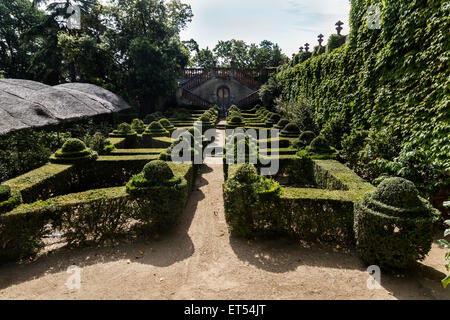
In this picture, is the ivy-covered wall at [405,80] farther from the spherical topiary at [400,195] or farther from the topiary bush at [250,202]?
the topiary bush at [250,202]

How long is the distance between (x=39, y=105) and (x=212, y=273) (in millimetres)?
12747

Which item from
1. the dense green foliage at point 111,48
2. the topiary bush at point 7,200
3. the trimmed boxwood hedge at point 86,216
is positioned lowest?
the trimmed boxwood hedge at point 86,216

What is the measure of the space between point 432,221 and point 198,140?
27.5 ft

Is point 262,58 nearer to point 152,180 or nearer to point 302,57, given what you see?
point 302,57

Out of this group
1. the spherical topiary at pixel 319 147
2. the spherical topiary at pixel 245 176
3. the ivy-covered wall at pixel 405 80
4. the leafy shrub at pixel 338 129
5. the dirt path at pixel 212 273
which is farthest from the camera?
the leafy shrub at pixel 338 129

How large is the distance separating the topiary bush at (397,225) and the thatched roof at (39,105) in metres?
12.1

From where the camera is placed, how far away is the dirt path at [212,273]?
390 centimetres

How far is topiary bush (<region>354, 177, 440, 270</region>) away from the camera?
4027 mm

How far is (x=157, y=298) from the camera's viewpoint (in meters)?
3.80

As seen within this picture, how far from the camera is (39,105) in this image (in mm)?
12008

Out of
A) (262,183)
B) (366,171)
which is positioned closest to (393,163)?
(366,171)

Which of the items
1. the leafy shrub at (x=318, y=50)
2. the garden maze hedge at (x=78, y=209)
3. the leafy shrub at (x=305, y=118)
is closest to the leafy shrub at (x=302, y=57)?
the leafy shrub at (x=318, y=50)

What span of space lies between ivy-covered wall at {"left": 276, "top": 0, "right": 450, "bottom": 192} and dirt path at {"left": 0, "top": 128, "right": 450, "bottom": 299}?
2287 millimetres
